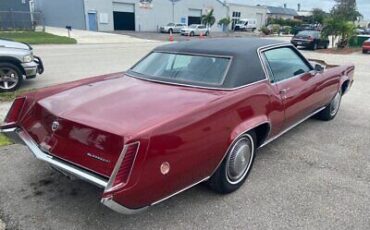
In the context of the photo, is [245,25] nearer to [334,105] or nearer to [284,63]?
[334,105]

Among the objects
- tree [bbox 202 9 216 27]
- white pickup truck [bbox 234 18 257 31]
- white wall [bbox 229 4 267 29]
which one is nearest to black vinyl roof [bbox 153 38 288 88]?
tree [bbox 202 9 216 27]

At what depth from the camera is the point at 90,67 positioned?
11336 millimetres

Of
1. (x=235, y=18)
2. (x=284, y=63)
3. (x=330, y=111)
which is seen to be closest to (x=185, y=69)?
(x=284, y=63)

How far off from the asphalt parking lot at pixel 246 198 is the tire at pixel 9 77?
3.68 m

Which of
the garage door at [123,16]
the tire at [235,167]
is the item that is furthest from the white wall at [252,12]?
the tire at [235,167]

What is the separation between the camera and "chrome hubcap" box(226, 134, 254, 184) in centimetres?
317

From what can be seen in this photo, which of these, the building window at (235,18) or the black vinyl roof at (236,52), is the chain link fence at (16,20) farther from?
the building window at (235,18)

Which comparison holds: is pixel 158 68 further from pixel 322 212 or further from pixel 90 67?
pixel 90 67

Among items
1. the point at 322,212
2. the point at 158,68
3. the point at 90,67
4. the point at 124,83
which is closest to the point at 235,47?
the point at 158,68

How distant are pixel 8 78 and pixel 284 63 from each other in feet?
20.2

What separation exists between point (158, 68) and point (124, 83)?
484mm

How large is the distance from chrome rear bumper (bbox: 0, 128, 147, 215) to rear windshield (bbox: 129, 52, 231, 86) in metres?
1.41

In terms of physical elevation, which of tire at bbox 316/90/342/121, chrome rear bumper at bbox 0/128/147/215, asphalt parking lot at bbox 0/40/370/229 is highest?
chrome rear bumper at bbox 0/128/147/215

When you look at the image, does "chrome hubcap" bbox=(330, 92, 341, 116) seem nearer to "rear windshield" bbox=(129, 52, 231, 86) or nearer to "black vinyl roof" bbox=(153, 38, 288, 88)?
"black vinyl roof" bbox=(153, 38, 288, 88)
